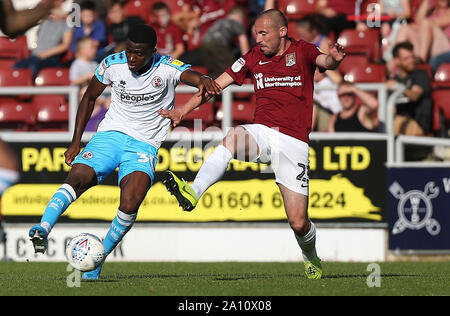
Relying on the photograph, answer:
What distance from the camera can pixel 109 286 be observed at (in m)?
8.37

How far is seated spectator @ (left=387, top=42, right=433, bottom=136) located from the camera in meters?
14.1

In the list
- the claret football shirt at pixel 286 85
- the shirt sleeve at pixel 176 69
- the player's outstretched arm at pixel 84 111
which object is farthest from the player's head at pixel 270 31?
the player's outstretched arm at pixel 84 111

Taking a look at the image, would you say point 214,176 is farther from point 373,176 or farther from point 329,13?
point 329,13

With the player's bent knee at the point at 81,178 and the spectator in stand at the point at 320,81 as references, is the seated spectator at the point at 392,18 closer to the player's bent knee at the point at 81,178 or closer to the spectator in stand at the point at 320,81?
the spectator in stand at the point at 320,81

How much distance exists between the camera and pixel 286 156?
30.0ft

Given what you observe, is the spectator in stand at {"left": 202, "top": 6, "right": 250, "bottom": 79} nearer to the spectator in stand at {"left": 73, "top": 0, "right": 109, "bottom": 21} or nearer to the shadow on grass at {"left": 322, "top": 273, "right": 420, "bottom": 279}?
the spectator in stand at {"left": 73, "top": 0, "right": 109, "bottom": 21}

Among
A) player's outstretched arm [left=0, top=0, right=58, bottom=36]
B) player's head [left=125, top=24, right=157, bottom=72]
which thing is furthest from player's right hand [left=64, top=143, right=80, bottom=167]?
player's outstretched arm [left=0, top=0, right=58, bottom=36]

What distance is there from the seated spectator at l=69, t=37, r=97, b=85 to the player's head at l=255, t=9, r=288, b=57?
6.05 m

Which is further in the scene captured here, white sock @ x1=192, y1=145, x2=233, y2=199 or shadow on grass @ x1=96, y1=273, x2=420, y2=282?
shadow on grass @ x1=96, y1=273, x2=420, y2=282

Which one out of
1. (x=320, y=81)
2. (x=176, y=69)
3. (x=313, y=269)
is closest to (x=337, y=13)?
(x=320, y=81)

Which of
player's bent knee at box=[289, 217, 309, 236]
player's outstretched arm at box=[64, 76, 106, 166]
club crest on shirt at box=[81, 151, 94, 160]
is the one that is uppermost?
player's outstretched arm at box=[64, 76, 106, 166]

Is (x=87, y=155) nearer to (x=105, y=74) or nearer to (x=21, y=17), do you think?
(x=105, y=74)

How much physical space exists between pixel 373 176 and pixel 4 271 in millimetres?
5238
